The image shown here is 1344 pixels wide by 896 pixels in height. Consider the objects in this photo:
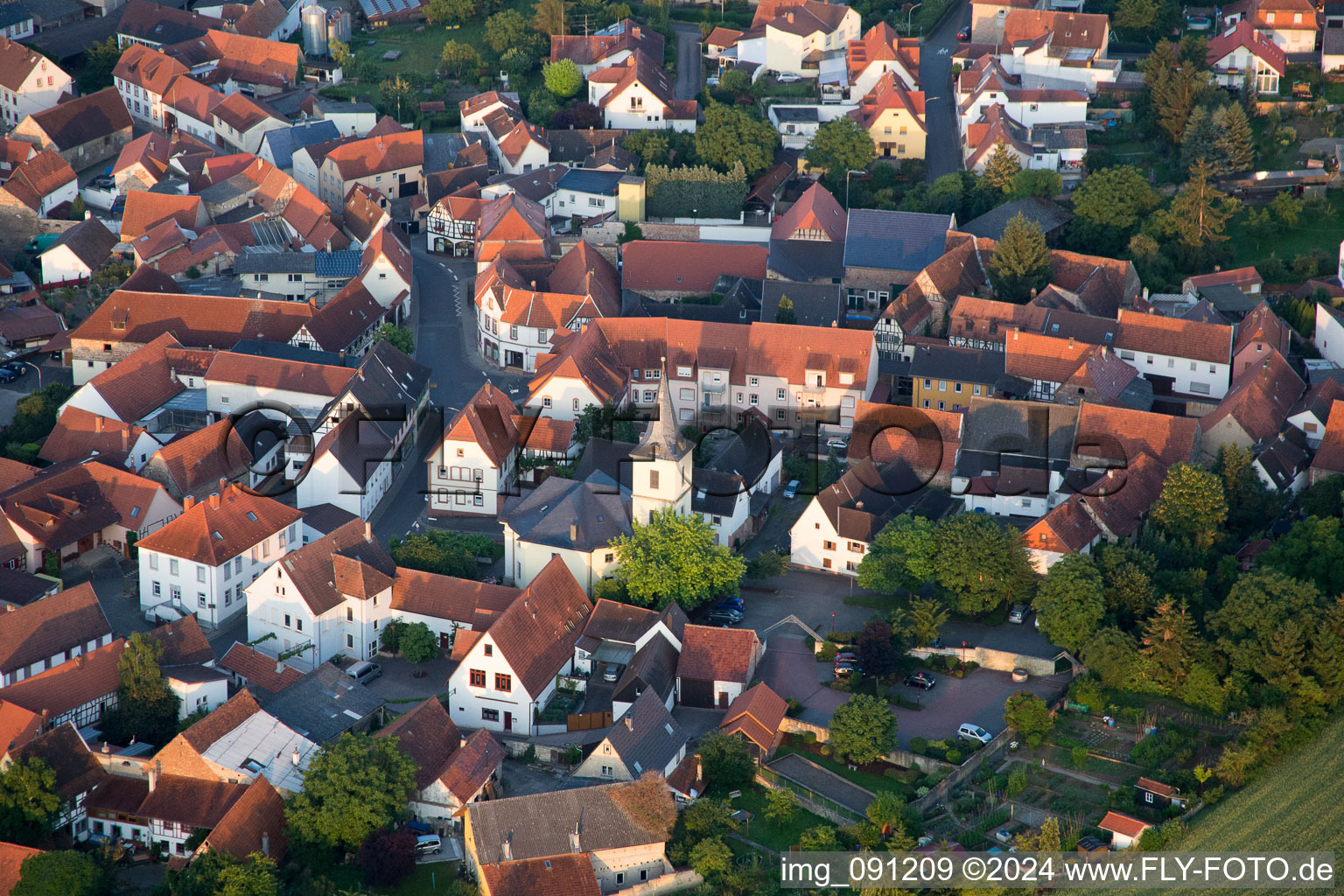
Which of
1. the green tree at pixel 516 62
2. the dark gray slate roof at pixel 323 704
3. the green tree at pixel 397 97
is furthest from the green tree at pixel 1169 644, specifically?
the green tree at pixel 397 97

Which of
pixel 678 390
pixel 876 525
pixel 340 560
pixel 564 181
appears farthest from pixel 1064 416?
pixel 564 181

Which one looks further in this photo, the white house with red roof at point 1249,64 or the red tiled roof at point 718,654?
the white house with red roof at point 1249,64

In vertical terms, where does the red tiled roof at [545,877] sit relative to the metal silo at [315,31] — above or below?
below

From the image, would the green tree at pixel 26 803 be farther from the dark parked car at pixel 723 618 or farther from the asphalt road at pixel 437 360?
the dark parked car at pixel 723 618

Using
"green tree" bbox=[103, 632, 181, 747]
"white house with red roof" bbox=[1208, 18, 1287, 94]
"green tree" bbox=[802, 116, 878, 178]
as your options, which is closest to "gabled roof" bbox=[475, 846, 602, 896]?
"green tree" bbox=[103, 632, 181, 747]

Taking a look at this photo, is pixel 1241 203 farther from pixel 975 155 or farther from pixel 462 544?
pixel 462 544

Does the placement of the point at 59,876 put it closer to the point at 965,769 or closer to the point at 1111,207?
the point at 965,769

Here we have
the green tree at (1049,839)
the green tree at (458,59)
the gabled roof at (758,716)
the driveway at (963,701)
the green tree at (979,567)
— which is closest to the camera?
the green tree at (1049,839)

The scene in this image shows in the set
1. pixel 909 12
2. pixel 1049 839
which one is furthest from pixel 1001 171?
pixel 1049 839
